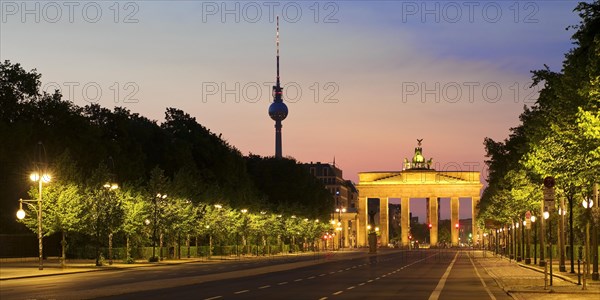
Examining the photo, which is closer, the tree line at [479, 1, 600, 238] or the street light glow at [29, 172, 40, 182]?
the tree line at [479, 1, 600, 238]

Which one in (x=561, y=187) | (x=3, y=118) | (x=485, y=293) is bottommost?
(x=485, y=293)

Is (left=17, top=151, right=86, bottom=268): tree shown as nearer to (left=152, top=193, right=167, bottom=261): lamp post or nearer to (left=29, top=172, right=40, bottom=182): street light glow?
(left=29, top=172, right=40, bottom=182): street light glow

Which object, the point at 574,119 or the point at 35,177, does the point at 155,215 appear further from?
the point at 574,119

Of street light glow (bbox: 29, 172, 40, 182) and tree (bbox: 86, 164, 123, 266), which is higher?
street light glow (bbox: 29, 172, 40, 182)

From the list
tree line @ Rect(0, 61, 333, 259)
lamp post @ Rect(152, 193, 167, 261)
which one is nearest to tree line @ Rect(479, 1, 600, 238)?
tree line @ Rect(0, 61, 333, 259)

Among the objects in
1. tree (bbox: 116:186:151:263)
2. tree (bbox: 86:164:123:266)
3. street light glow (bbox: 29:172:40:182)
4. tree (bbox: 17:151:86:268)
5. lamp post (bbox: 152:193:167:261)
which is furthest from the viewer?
lamp post (bbox: 152:193:167:261)

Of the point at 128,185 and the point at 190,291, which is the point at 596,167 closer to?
the point at 190,291

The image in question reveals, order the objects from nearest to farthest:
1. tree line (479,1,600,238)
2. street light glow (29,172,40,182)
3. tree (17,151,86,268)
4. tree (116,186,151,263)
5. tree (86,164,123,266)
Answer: tree line (479,1,600,238) → street light glow (29,172,40,182) → tree (17,151,86,268) → tree (86,164,123,266) → tree (116,186,151,263)

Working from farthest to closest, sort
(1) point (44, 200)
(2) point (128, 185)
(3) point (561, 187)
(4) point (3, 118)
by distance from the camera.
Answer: (4) point (3, 118) → (2) point (128, 185) → (1) point (44, 200) → (3) point (561, 187)

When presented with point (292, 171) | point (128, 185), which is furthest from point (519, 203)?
point (292, 171)

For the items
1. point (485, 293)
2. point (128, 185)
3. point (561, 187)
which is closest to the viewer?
point (485, 293)

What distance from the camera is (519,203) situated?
86.8 meters

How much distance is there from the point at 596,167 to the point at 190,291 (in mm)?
16644

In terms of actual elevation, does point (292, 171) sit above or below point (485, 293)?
above
